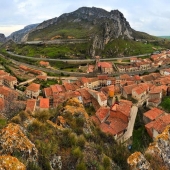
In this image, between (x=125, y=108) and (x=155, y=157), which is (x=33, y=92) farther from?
(x=155, y=157)

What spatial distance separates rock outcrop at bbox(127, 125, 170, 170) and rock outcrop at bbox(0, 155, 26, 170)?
5093mm

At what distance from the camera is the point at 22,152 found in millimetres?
8969

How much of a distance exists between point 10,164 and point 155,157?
7299mm

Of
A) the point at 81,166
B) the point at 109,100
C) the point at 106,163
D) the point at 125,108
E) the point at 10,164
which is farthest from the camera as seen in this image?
the point at 109,100

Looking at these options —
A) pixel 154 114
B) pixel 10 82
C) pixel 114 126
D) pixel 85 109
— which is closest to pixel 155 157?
pixel 114 126

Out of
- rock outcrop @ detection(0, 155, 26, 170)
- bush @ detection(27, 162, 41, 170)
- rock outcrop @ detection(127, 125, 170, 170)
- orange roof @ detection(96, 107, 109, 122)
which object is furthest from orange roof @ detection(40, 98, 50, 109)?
rock outcrop @ detection(0, 155, 26, 170)

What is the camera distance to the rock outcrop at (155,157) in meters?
10.6

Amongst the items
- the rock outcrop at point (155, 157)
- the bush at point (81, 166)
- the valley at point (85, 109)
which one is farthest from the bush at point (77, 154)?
the rock outcrop at point (155, 157)

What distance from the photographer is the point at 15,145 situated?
9.00 meters

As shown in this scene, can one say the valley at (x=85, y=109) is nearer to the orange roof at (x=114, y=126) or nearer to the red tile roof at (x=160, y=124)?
the red tile roof at (x=160, y=124)

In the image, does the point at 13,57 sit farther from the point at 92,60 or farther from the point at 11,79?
the point at 11,79

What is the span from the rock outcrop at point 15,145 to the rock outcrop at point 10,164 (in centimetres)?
102

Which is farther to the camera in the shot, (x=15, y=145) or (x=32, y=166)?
(x=15, y=145)

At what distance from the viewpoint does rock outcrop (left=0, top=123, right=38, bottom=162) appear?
889cm
